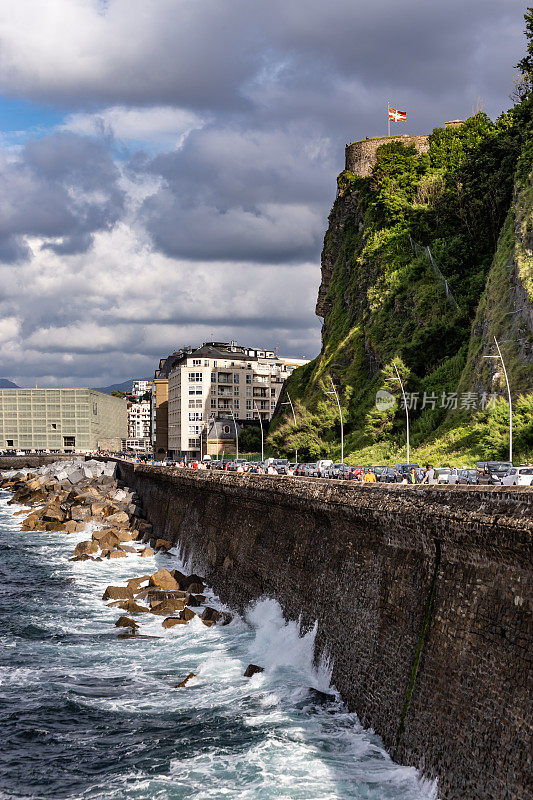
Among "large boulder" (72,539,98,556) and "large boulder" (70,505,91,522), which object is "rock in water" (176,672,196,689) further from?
"large boulder" (70,505,91,522)

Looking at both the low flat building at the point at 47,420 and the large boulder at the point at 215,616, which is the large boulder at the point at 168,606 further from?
the low flat building at the point at 47,420

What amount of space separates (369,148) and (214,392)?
59.7 metres

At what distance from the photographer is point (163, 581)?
3316cm

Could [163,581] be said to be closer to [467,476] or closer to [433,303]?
→ [467,476]

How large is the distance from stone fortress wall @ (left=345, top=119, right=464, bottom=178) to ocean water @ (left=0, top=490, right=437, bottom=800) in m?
78.9

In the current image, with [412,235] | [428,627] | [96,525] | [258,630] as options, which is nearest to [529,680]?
[428,627]

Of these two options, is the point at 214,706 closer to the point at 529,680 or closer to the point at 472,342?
the point at 529,680

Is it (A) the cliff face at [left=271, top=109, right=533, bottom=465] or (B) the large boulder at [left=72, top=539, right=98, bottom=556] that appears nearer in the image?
(B) the large boulder at [left=72, top=539, right=98, bottom=556]

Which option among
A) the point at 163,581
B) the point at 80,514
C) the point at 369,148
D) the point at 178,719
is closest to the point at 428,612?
the point at 178,719

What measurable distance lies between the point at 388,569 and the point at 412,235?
231ft

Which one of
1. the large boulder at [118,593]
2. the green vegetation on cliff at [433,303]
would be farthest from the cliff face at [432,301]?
the large boulder at [118,593]

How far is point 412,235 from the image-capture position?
82812mm

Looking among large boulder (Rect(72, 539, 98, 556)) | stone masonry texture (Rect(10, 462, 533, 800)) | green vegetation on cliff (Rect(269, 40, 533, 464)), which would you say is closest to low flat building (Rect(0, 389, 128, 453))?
green vegetation on cliff (Rect(269, 40, 533, 464))

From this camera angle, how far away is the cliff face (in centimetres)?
5300
